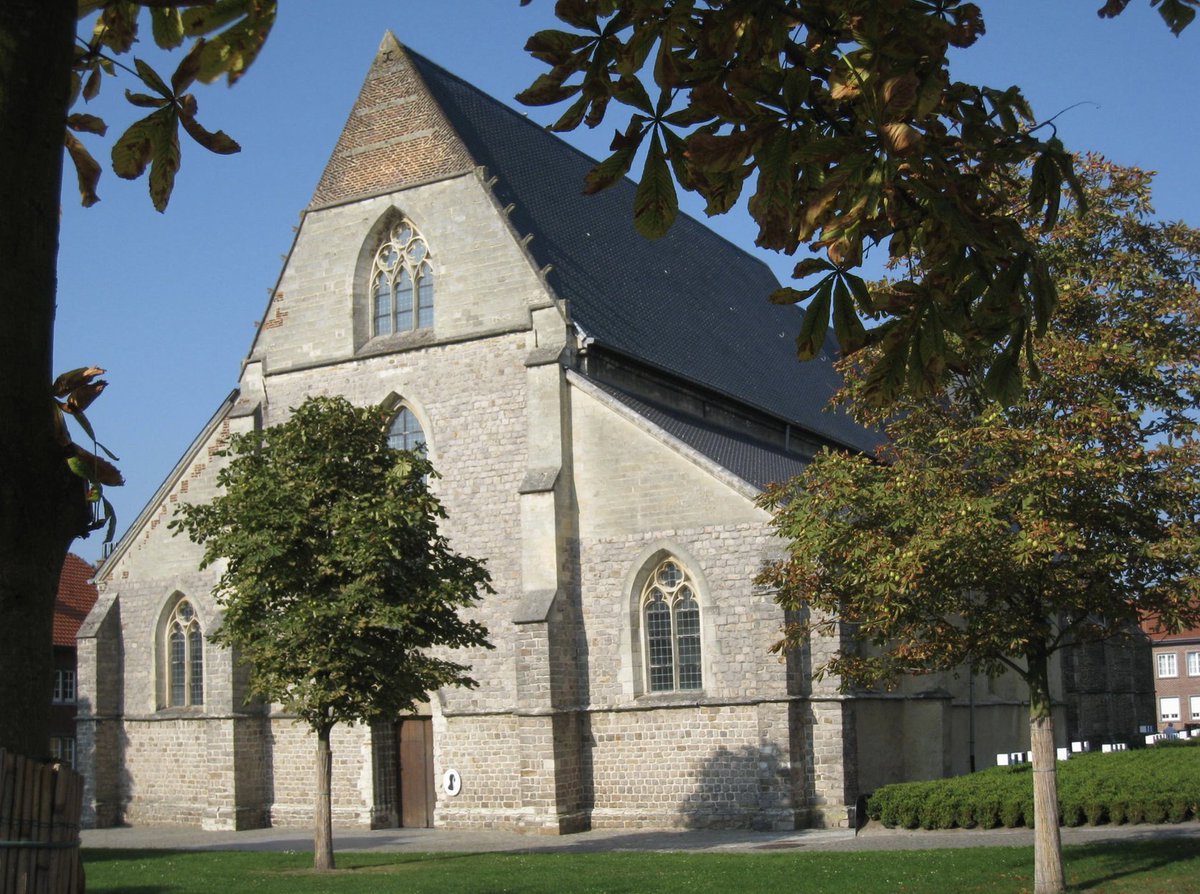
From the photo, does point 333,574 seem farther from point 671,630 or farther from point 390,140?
point 390,140

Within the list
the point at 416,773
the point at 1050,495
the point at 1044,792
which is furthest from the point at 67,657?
the point at 1050,495

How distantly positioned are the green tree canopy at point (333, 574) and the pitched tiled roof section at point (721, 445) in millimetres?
5823

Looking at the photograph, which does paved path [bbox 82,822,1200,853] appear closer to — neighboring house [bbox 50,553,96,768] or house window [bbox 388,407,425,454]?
house window [bbox 388,407,425,454]

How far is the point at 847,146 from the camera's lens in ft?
13.8

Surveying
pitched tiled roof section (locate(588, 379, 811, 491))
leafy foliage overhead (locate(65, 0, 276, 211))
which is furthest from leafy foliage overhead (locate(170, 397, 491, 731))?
leafy foliage overhead (locate(65, 0, 276, 211))

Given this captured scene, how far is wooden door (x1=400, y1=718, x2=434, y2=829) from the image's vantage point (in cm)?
2561

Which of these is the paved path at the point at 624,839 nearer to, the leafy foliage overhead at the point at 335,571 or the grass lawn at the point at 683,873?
the grass lawn at the point at 683,873

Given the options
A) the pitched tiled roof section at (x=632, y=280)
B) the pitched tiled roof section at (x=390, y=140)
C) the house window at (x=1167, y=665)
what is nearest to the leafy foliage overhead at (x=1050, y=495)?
the pitched tiled roof section at (x=632, y=280)

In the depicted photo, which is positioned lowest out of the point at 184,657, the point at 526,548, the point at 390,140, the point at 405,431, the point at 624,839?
the point at 624,839

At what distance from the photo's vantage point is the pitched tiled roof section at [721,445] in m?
24.6

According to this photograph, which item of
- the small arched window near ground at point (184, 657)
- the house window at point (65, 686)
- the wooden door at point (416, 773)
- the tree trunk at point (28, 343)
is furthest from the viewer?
the house window at point (65, 686)

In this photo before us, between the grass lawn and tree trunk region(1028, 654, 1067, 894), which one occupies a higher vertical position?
tree trunk region(1028, 654, 1067, 894)

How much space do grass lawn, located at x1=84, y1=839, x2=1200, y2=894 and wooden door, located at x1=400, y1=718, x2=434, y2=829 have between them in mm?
5204

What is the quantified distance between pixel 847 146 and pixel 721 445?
22.4 metres
